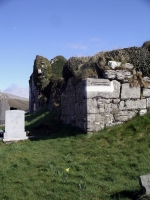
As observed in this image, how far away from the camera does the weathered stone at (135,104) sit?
8.56 metres

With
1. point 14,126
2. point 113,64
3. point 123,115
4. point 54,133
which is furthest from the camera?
point 54,133

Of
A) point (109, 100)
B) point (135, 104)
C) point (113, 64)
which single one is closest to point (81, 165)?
point (109, 100)

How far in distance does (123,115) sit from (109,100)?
671mm

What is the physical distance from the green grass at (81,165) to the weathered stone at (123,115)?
0.73 feet

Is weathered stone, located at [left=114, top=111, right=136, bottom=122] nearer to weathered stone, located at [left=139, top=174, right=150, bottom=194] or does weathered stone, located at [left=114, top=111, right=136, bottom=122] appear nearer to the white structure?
the white structure

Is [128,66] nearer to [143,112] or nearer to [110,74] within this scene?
[110,74]

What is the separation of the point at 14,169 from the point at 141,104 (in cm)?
476

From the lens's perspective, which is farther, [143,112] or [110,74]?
[143,112]

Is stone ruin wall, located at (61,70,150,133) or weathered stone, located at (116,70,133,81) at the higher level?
weathered stone, located at (116,70,133,81)

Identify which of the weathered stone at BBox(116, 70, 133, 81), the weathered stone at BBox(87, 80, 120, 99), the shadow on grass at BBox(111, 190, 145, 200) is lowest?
the shadow on grass at BBox(111, 190, 145, 200)

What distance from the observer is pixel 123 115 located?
27.9 feet

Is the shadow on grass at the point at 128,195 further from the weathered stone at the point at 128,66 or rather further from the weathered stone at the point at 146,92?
the weathered stone at the point at 128,66

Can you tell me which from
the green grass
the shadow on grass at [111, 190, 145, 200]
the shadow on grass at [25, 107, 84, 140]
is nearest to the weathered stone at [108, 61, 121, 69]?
the green grass

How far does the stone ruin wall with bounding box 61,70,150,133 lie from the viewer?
8250 millimetres
